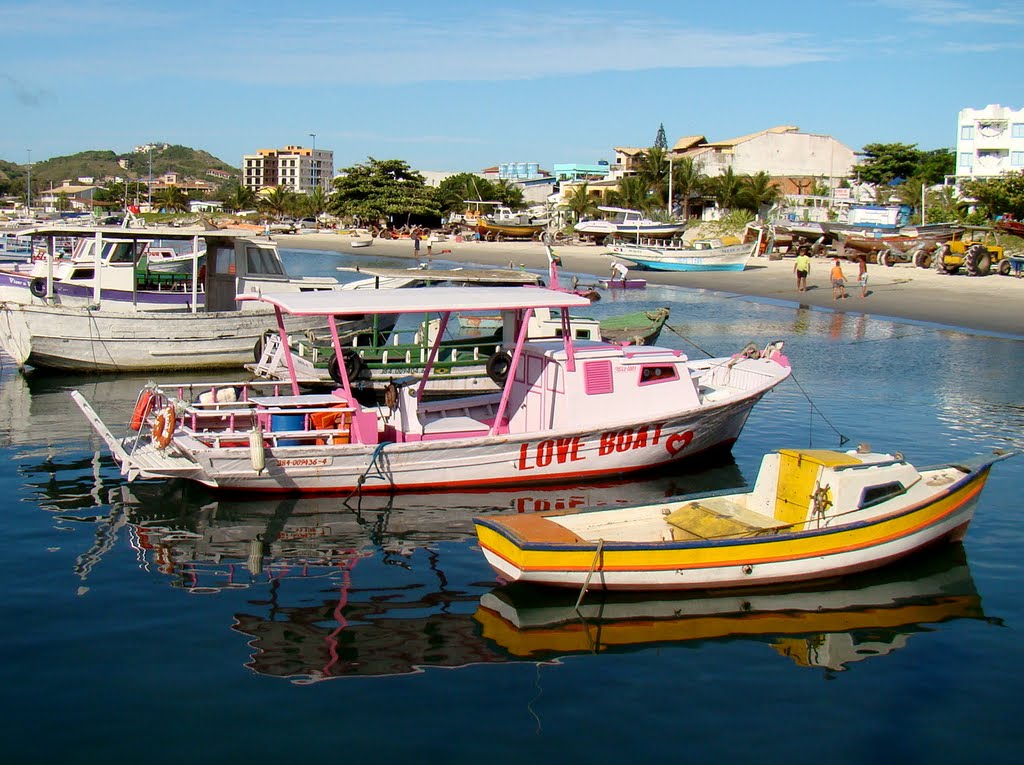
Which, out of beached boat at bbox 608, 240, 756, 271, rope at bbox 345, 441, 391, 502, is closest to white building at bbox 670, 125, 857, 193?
beached boat at bbox 608, 240, 756, 271

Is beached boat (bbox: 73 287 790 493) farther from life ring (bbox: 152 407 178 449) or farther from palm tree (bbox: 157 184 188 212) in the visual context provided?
palm tree (bbox: 157 184 188 212)

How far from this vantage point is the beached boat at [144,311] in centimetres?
2369

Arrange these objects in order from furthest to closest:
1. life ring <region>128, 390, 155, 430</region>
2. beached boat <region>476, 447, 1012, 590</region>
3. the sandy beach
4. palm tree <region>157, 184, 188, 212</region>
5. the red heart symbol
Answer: palm tree <region>157, 184, 188, 212</region>
the sandy beach
the red heart symbol
life ring <region>128, 390, 155, 430</region>
beached boat <region>476, 447, 1012, 590</region>

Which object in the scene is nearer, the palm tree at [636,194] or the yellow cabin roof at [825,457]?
the yellow cabin roof at [825,457]

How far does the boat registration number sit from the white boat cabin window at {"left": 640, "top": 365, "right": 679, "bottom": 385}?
4.87 metres

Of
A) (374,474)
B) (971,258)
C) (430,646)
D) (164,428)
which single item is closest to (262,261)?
(164,428)

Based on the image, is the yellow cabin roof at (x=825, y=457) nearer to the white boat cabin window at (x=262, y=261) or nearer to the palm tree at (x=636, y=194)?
the white boat cabin window at (x=262, y=261)

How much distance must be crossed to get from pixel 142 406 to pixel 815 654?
9791mm

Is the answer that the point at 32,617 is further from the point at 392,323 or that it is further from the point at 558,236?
the point at 558,236

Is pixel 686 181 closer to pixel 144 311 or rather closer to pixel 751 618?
pixel 144 311

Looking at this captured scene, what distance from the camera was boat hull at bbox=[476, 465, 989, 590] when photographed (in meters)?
10.5

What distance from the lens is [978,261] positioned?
43156 millimetres

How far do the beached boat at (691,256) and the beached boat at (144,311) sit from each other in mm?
31965

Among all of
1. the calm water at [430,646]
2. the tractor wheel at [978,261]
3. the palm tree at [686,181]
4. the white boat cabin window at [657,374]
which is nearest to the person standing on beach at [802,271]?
the tractor wheel at [978,261]
